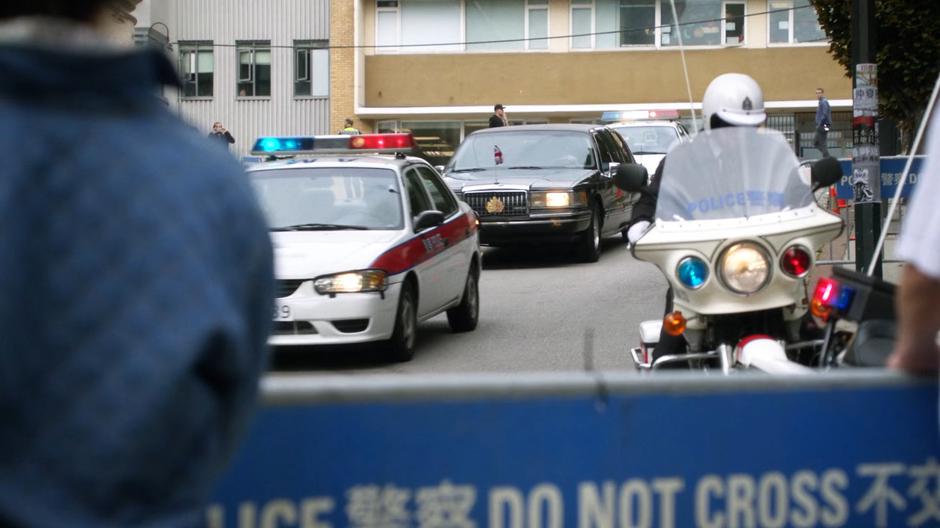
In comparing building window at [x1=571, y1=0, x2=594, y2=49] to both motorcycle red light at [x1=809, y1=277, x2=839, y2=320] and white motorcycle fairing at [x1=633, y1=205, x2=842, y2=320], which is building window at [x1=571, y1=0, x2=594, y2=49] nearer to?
white motorcycle fairing at [x1=633, y1=205, x2=842, y2=320]

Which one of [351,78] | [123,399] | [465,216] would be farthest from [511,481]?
[351,78]

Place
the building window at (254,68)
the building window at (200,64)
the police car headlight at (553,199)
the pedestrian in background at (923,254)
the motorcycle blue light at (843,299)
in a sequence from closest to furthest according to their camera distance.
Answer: the pedestrian in background at (923,254), the motorcycle blue light at (843,299), the police car headlight at (553,199), the building window at (254,68), the building window at (200,64)

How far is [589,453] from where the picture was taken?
3.09 metres

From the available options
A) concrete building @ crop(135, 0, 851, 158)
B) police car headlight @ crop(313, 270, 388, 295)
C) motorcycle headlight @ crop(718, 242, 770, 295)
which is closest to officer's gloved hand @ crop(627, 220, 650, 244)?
motorcycle headlight @ crop(718, 242, 770, 295)

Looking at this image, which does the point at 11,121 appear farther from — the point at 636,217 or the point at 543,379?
the point at 636,217

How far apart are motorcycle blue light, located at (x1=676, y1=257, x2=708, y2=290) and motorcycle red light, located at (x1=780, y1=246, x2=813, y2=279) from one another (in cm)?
30

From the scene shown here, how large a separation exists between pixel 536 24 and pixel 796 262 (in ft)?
134

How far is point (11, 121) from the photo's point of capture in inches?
69.8

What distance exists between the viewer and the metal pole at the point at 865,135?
12.5m

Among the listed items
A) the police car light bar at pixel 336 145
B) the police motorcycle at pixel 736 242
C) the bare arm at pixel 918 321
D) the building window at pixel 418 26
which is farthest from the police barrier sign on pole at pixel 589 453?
the building window at pixel 418 26

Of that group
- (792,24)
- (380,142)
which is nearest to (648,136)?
(380,142)

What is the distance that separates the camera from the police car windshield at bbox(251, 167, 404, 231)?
1145 cm

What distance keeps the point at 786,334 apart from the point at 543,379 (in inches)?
114

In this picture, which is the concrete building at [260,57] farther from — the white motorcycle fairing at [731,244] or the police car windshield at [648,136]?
the white motorcycle fairing at [731,244]
